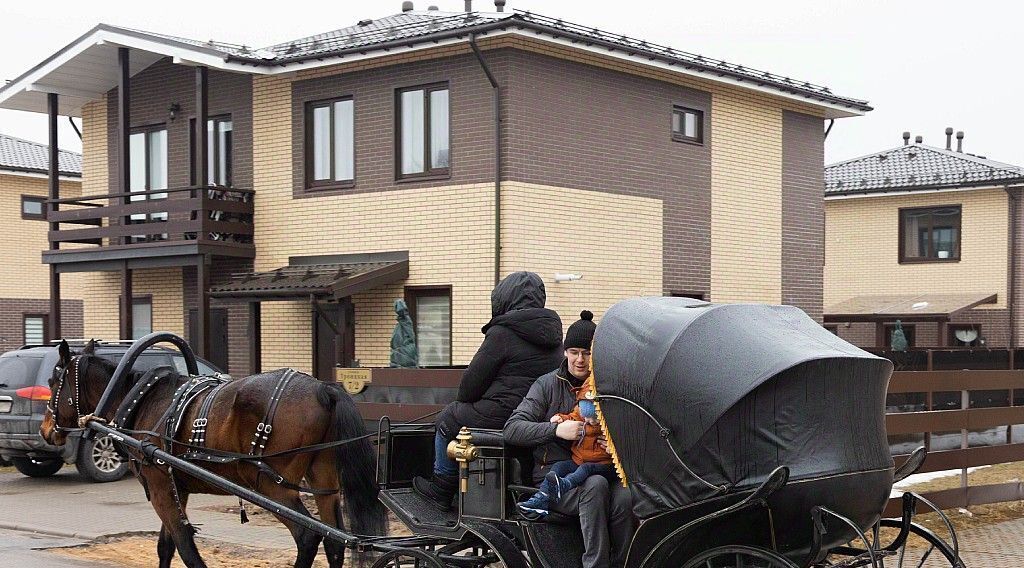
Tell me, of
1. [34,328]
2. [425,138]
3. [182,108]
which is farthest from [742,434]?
[34,328]

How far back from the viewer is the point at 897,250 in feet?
101

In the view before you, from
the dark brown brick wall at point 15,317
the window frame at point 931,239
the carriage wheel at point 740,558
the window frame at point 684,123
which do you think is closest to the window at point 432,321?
the window frame at point 684,123

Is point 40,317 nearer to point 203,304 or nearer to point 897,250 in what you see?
point 203,304

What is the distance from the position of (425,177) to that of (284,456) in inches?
392

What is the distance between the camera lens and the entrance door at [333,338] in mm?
17953

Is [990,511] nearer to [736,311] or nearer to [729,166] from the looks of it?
[736,311]

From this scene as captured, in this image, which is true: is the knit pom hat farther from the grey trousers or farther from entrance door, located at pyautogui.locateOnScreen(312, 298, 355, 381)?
entrance door, located at pyautogui.locateOnScreen(312, 298, 355, 381)

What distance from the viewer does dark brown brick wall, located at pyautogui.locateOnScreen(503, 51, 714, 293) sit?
17047 millimetres

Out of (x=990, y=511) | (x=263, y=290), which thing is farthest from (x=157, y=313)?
(x=990, y=511)

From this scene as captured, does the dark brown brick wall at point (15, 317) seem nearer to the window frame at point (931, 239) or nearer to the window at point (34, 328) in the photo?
the window at point (34, 328)

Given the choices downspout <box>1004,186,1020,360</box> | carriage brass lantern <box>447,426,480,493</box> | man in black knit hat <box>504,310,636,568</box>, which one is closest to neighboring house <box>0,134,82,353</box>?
downspout <box>1004,186,1020,360</box>

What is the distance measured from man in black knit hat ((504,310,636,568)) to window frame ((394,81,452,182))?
11087 mm

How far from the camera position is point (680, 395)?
5.54 m

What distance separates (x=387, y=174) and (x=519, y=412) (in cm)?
1211
